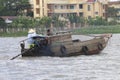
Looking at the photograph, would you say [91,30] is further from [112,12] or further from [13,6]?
[112,12]

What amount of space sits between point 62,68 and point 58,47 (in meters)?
6.36

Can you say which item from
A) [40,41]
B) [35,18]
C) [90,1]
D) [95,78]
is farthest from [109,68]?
[90,1]

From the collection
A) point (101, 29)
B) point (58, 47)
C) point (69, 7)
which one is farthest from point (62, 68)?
point (69, 7)

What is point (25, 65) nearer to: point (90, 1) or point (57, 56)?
point (57, 56)

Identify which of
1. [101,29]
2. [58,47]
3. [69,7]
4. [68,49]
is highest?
[58,47]

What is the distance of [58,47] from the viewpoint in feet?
120

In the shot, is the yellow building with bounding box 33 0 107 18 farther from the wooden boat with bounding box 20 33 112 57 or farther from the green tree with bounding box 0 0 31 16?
the wooden boat with bounding box 20 33 112 57

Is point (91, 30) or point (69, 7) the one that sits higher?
point (69, 7)

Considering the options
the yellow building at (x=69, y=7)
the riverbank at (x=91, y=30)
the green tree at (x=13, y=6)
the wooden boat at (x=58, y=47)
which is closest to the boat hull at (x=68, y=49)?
the wooden boat at (x=58, y=47)

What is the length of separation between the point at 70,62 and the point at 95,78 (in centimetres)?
766

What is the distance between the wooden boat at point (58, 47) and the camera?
3622cm

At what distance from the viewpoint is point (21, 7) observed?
10256cm

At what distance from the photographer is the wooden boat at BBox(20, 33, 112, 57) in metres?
36.2

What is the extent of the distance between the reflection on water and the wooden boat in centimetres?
48
